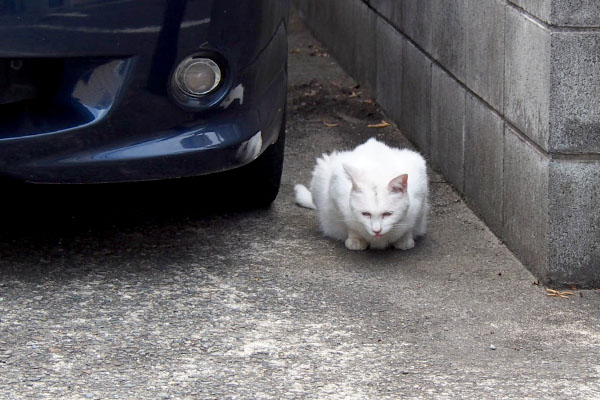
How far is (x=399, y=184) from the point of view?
378 centimetres

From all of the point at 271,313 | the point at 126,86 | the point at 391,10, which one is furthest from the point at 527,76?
the point at 391,10

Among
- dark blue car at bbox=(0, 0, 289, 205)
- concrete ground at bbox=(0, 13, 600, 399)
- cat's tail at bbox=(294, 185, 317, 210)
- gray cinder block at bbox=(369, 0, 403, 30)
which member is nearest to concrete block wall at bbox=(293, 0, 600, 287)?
concrete ground at bbox=(0, 13, 600, 399)

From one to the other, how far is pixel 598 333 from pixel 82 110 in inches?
64.2

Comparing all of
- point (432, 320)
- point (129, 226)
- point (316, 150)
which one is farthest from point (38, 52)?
point (316, 150)

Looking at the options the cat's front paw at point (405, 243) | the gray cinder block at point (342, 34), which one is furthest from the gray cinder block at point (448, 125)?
the gray cinder block at point (342, 34)

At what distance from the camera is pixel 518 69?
357 cm

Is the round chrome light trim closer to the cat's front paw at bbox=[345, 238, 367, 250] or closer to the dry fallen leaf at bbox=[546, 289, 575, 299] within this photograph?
the cat's front paw at bbox=[345, 238, 367, 250]

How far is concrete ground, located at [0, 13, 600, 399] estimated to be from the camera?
9.16 feet

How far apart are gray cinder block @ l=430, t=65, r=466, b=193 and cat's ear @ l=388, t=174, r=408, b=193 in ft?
2.00

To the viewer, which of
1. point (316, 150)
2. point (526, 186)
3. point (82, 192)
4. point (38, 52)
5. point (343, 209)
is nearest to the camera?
point (38, 52)

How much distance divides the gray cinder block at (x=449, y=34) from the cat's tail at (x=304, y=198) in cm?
76

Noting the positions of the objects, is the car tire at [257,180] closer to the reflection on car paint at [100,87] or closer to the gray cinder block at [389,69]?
the reflection on car paint at [100,87]

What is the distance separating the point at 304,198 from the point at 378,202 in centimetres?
60

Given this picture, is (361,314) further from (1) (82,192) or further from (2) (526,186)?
(1) (82,192)
